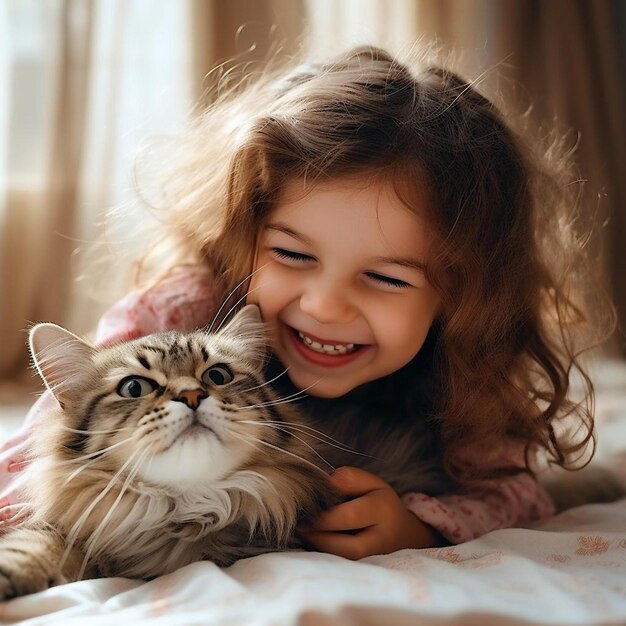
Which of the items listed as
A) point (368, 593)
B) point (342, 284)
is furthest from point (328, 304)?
point (368, 593)

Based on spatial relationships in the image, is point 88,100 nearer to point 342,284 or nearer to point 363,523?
point 342,284

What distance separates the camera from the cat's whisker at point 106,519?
1114 mm

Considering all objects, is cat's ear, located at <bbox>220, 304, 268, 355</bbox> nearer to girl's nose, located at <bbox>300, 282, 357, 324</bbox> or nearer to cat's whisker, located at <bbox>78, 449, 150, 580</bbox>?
girl's nose, located at <bbox>300, 282, 357, 324</bbox>

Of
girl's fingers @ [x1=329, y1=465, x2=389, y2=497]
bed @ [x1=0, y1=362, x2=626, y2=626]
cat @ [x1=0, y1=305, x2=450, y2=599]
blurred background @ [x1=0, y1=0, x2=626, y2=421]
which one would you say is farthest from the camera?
blurred background @ [x1=0, y1=0, x2=626, y2=421]

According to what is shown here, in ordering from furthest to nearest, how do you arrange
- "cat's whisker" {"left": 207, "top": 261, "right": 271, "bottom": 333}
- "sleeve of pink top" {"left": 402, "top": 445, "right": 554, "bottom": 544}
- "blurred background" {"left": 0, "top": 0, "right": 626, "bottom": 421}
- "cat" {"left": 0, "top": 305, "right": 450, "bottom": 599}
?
"blurred background" {"left": 0, "top": 0, "right": 626, "bottom": 421} < "cat's whisker" {"left": 207, "top": 261, "right": 271, "bottom": 333} < "sleeve of pink top" {"left": 402, "top": 445, "right": 554, "bottom": 544} < "cat" {"left": 0, "top": 305, "right": 450, "bottom": 599}

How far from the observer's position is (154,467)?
1.13 metres

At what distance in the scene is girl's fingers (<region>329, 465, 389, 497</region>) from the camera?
1.37 meters

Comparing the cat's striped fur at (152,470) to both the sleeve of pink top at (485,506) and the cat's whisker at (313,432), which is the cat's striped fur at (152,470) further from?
the sleeve of pink top at (485,506)

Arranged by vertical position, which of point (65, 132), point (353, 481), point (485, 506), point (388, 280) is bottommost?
point (485, 506)

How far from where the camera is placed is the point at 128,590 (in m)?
1.10

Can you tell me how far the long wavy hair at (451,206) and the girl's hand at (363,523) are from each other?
0.27 metres

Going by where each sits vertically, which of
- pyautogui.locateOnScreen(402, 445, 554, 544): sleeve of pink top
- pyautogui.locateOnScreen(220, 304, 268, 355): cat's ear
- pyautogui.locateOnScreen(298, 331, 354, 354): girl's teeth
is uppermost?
pyautogui.locateOnScreen(220, 304, 268, 355): cat's ear

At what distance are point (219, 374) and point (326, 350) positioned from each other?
0.36 meters

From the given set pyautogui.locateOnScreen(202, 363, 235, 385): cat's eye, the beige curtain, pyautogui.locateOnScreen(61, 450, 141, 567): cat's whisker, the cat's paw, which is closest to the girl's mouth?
pyautogui.locateOnScreen(202, 363, 235, 385): cat's eye
